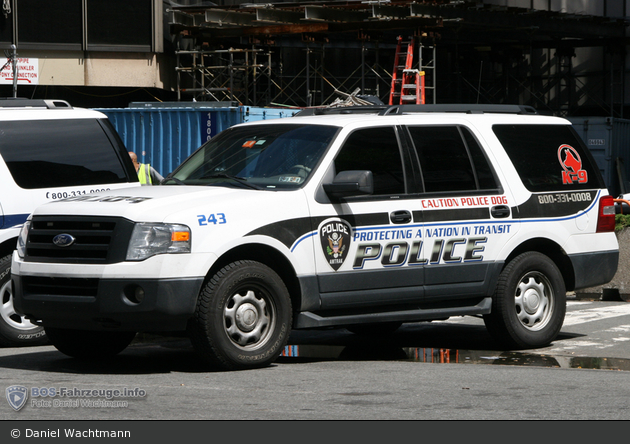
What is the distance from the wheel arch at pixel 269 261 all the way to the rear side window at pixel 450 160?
1451 millimetres

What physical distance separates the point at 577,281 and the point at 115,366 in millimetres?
4316

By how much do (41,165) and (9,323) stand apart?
1499mm

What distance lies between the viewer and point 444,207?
8586 mm

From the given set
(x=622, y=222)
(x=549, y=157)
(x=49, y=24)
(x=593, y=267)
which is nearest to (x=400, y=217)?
(x=549, y=157)

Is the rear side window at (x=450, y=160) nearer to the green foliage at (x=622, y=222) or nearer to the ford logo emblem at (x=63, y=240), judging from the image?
the ford logo emblem at (x=63, y=240)

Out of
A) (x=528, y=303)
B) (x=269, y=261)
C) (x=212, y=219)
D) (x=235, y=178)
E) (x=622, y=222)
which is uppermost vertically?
(x=235, y=178)

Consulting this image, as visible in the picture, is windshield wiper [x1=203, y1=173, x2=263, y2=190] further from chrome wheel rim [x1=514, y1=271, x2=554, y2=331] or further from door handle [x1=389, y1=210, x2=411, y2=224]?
chrome wheel rim [x1=514, y1=271, x2=554, y2=331]

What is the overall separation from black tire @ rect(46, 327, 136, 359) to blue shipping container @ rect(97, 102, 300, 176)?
1039 centimetres

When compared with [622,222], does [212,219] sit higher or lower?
higher

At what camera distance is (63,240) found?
24.6ft

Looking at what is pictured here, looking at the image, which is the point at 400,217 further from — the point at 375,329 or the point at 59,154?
the point at 59,154

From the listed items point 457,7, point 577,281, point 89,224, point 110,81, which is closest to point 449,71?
point 457,7

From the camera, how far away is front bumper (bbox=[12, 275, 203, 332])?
718cm

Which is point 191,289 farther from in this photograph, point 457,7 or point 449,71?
point 449,71
